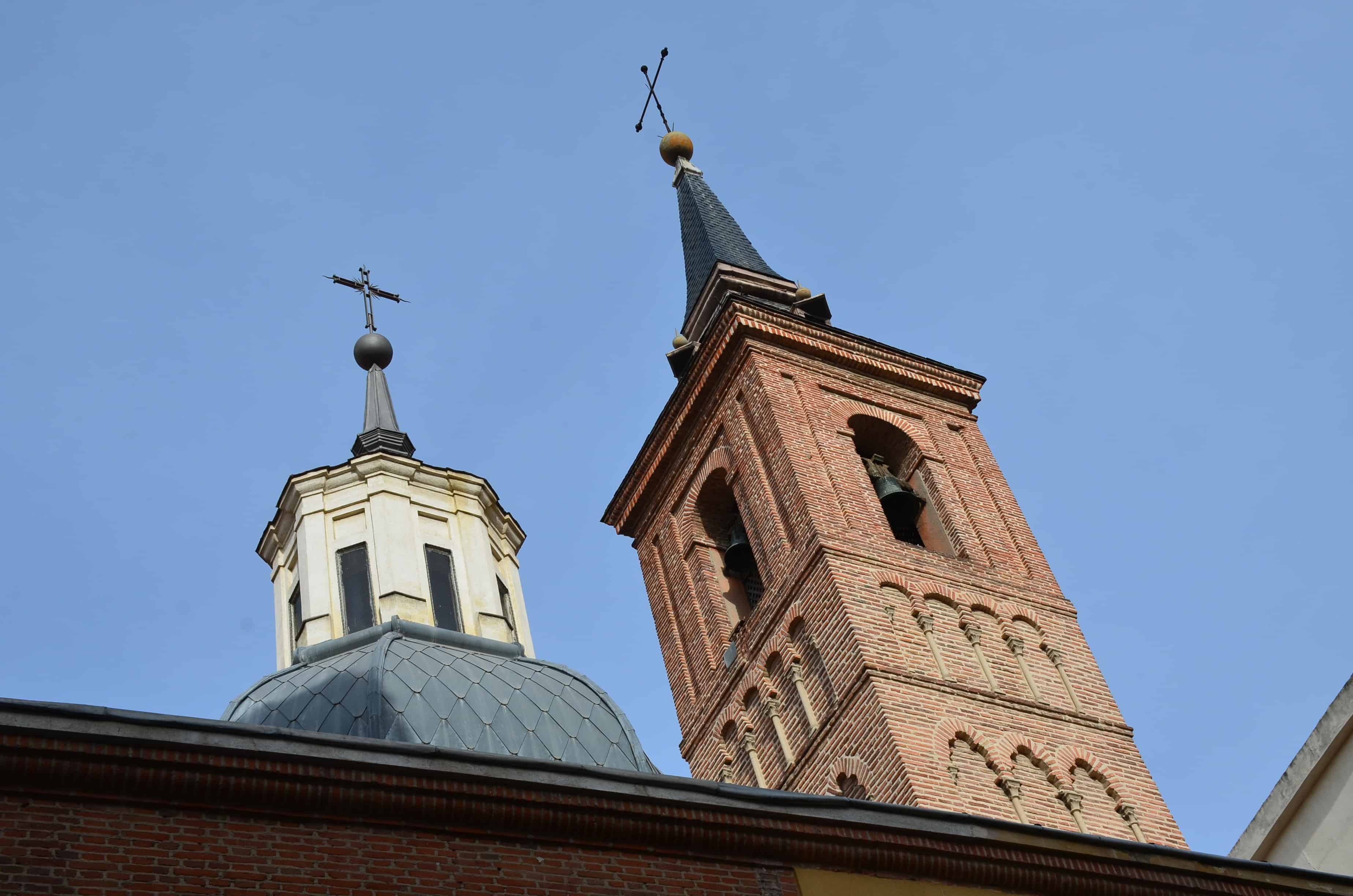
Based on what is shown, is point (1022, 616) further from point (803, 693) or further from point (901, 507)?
point (803, 693)

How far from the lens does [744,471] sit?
21266 mm

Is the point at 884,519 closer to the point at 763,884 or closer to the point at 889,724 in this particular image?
the point at 889,724

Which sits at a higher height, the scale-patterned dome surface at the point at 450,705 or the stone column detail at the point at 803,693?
the stone column detail at the point at 803,693

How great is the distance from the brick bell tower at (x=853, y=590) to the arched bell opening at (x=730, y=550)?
31 mm

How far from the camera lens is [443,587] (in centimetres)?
1681

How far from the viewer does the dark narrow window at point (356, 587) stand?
52.8 feet

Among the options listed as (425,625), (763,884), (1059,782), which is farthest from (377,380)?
(763,884)

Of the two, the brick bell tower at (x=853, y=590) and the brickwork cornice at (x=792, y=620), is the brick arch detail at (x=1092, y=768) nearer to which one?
the brick bell tower at (x=853, y=590)

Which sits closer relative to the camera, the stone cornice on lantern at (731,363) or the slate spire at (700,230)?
the stone cornice on lantern at (731,363)

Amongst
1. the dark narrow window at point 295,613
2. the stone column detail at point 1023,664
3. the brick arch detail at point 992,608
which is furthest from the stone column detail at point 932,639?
the dark narrow window at point 295,613

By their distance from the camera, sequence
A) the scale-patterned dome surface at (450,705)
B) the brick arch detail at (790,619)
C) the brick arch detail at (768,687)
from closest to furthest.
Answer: the scale-patterned dome surface at (450,705)
the brick arch detail at (790,619)
the brick arch detail at (768,687)

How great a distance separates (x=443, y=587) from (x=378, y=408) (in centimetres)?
385

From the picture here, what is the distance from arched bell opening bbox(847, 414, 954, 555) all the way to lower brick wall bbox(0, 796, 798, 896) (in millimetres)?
12981

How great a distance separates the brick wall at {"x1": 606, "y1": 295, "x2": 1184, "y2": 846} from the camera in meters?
17.3
